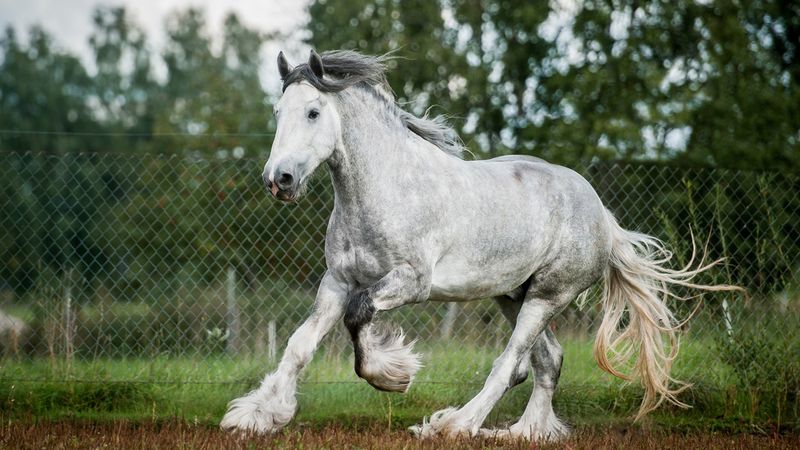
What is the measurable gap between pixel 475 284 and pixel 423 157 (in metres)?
0.85

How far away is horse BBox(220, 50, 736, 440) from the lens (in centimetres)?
474

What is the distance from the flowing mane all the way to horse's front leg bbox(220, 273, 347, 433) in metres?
1.19

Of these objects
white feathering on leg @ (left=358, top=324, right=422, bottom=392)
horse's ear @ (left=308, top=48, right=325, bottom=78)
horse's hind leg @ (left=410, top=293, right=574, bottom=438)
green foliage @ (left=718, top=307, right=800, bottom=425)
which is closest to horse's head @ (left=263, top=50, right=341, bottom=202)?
horse's ear @ (left=308, top=48, right=325, bottom=78)

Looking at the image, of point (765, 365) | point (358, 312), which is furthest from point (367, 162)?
point (765, 365)

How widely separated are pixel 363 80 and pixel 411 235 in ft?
3.20

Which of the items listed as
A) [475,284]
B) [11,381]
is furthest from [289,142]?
[11,381]

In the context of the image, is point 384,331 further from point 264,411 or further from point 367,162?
point 367,162

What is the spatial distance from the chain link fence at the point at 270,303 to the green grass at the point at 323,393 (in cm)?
3

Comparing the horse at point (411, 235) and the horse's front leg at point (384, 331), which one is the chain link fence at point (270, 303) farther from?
the horse's front leg at point (384, 331)

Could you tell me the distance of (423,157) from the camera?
5.16m

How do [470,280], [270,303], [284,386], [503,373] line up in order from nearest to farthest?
[284,386] < [470,280] < [503,373] < [270,303]

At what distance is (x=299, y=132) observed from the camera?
15.0 ft

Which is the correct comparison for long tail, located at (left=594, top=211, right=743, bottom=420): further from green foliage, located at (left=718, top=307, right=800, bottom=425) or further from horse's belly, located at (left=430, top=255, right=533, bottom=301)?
horse's belly, located at (left=430, top=255, right=533, bottom=301)

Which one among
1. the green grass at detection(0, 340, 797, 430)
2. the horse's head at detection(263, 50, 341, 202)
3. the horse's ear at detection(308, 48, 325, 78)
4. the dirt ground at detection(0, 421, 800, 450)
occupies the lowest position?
the green grass at detection(0, 340, 797, 430)
